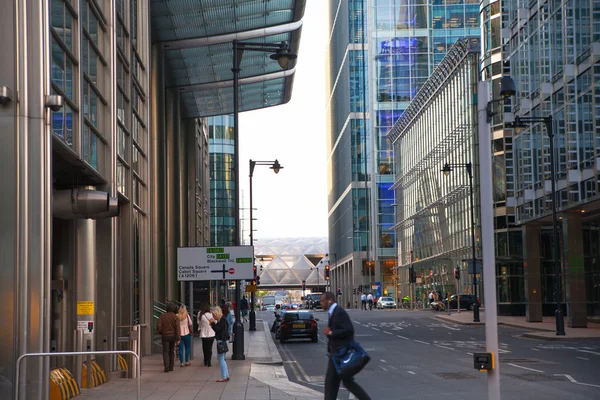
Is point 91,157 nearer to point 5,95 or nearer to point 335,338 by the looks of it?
point 5,95

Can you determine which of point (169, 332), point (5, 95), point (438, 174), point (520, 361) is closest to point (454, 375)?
point (520, 361)

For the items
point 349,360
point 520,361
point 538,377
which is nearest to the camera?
point 349,360

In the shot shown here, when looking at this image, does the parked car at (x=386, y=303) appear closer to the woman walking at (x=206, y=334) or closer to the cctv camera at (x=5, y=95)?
the woman walking at (x=206, y=334)

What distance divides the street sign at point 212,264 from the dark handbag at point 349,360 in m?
12.8

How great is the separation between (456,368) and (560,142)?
77.5 ft

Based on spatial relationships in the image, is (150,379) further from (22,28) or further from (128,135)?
(22,28)

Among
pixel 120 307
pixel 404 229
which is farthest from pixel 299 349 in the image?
pixel 404 229

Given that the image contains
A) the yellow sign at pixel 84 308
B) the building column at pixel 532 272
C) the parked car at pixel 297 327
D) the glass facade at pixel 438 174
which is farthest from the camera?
the glass facade at pixel 438 174

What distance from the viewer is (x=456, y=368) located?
2241cm

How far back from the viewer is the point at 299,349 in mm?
33812

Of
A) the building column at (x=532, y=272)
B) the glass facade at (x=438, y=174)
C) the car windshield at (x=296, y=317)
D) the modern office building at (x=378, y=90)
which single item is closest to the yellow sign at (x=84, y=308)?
the car windshield at (x=296, y=317)

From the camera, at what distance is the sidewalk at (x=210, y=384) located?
1126cm

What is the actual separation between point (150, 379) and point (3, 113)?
28.5 ft

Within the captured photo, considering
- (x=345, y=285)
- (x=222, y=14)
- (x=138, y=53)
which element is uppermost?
(x=222, y=14)
